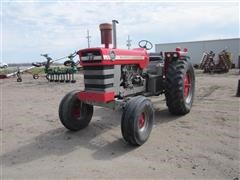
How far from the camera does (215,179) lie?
3.52 meters

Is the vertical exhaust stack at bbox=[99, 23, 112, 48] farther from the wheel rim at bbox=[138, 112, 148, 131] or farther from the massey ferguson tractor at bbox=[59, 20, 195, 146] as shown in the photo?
the wheel rim at bbox=[138, 112, 148, 131]

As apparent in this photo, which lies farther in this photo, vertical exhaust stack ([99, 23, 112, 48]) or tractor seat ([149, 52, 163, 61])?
tractor seat ([149, 52, 163, 61])

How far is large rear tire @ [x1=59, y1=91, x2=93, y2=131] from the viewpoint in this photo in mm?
5469

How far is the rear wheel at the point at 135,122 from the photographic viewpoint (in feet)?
14.8

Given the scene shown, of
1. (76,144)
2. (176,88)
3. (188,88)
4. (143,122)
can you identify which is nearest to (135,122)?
(143,122)

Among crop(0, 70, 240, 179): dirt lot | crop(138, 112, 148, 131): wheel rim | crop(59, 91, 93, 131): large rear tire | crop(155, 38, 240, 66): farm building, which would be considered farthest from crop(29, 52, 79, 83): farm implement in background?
crop(155, 38, 240, 66): farm building

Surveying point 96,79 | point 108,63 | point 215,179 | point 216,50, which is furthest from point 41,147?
point 216,50

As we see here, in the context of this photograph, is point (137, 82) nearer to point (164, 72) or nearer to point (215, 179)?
point (164, 72)

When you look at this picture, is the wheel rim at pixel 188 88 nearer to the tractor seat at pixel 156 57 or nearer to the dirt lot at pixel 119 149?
the dirt lot at pixel 119 149

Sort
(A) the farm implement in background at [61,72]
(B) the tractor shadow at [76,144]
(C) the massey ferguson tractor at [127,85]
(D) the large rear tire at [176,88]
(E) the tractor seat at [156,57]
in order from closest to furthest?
(B) the tractor shadow at [76,144], (C) the massey ferguson tractor at [127,85], (D) the large rear tire at [176,88], (E) the tractor seat at [156,57], (A) the farm implement in background at [61,72]

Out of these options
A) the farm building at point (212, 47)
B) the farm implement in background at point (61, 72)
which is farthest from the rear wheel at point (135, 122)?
the farm building at point (212, 47)

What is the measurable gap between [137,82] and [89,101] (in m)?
1.29

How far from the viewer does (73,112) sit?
18.3 ft

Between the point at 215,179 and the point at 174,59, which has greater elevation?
the point at 174,59
